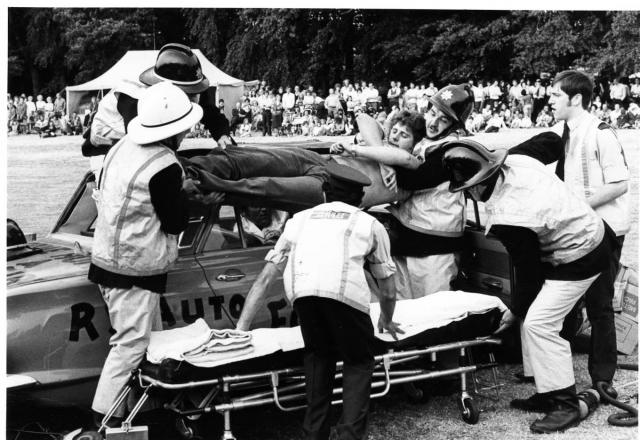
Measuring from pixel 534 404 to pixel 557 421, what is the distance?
0.35 m

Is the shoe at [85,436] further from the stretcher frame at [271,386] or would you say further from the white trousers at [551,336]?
the white trousers at [551,336]

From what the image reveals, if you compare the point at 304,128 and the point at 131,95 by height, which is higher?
the point at 131,95

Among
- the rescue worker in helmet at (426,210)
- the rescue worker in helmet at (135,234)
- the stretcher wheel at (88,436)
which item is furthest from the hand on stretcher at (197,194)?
the stretcher wheel at (88,436)

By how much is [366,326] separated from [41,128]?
3307 cm

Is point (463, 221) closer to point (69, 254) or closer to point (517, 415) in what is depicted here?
point (517, 415)

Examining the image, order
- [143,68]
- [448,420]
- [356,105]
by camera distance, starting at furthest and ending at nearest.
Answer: [356,105] < [143,68] < [448,420]

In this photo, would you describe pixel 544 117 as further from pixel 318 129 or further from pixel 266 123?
pixel 266 123

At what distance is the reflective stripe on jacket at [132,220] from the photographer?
4.56 m

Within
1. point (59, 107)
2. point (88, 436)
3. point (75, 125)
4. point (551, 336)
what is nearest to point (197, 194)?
point (88, 436)

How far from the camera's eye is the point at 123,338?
15.1ft

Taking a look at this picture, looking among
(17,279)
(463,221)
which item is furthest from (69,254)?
(463,221)

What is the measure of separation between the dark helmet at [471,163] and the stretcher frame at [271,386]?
3.37 ft

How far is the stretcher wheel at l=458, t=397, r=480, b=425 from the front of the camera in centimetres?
521

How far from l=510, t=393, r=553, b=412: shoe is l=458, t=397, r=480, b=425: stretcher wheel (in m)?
0.39
